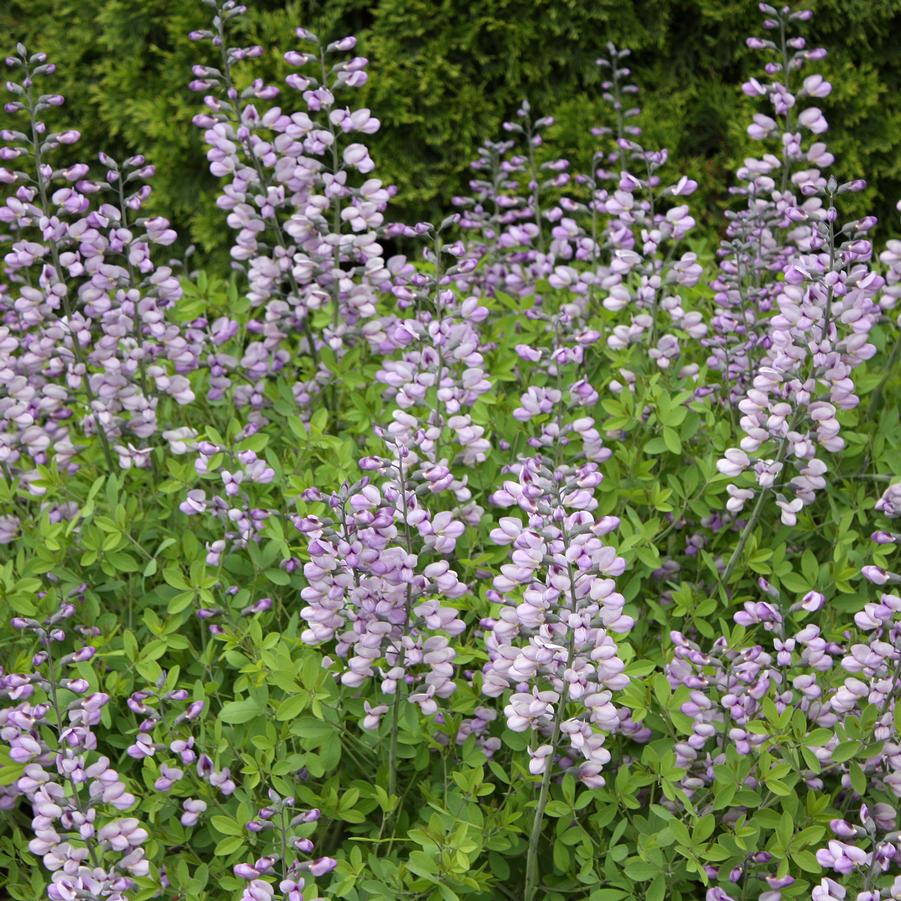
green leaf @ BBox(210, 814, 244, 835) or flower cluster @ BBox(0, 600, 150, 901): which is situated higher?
flower cluster @ BBox(0, 600, 150, 901)

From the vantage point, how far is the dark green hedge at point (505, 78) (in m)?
5.73

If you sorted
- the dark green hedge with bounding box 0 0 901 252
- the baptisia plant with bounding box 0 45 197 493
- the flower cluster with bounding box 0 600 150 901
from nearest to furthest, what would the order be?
the flower cluster with bounding box 0 600 150 901 < the baptisia plant with bounding box 0 45 197 493 < the dark green hedge with bounding box 0 0 901 252

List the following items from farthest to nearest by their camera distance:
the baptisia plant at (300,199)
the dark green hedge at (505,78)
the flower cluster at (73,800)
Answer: the dark green hedge at (505,78)
the baptisia plant at (300,199)
the flower cluster at (73,800)

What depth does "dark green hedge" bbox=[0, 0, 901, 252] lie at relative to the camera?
18.8 feet

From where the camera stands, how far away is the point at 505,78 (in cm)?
597

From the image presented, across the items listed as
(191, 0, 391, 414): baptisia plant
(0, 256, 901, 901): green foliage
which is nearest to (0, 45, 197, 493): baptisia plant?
(0, 256, 901, 901): green foliage

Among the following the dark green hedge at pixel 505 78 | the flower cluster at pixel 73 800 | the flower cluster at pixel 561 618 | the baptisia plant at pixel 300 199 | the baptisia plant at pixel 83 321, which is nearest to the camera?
the flower cluster at pixel 561 618

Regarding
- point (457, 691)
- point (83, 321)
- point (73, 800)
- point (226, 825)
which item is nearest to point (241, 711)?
point (226, 825)

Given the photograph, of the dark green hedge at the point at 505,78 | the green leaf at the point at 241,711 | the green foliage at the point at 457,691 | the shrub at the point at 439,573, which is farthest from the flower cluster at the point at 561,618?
the dark green hedge at the point at 505,78

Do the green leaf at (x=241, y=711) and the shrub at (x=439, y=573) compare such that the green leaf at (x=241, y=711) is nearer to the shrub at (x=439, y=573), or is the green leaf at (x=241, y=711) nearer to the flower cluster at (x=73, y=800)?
the shrub at (x=439, y=573)

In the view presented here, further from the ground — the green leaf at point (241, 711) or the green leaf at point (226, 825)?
the green leaf at point (241, 711)

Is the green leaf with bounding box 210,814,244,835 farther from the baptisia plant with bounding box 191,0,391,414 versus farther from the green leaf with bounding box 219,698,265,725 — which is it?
the baptisia plant with bounding box 191,0,391,414

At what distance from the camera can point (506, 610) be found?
2373 mm

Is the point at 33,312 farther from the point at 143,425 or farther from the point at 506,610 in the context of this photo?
the point at 506,610
